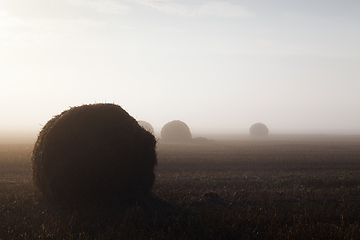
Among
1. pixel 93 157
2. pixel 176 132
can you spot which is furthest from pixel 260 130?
pixel 93 157

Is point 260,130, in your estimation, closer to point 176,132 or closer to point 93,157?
point 176,132

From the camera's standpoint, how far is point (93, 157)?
792 centimetres

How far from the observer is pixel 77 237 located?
218 inches

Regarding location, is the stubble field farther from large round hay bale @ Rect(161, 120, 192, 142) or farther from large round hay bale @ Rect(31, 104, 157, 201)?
large round hay bale @ Rect(161, 120, 192, 142)

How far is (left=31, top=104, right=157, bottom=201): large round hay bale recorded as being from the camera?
785 cm

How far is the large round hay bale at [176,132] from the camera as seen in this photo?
46281mm

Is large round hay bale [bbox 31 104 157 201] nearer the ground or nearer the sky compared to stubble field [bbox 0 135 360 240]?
nearer the sky

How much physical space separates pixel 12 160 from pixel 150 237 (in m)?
17.6

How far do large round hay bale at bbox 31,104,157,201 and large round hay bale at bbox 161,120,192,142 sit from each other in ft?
123

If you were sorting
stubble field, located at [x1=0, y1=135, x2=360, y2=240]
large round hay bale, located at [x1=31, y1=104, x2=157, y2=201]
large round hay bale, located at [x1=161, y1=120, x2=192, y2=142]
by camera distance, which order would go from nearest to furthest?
1. stubble field, located at [x1=0, y1=135, x2=360, y2=240]
2. large round hay bale, located at [x1=31, y1=104, x2=157, y2=201]
3. large round hay bale, located at [x1=161, y1=120, x2=192, y2=142]

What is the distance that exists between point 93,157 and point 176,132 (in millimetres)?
38683

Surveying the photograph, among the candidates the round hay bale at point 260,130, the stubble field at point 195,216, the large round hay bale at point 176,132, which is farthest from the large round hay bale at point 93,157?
the round hay bale at point 260,130

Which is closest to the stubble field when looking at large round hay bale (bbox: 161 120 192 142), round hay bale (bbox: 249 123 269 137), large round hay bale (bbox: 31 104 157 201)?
large round hay bale (bbox: 31 104 157 201)

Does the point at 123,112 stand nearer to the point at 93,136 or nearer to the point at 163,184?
the point at 93,136
